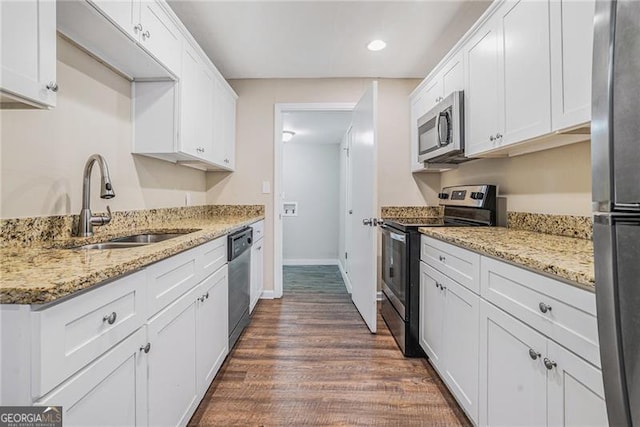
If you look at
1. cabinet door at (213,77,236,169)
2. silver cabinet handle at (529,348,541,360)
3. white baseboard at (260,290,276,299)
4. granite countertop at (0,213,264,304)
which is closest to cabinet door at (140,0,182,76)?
cabinet door at (213,77,236,169)

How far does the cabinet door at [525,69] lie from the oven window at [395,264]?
0.93m

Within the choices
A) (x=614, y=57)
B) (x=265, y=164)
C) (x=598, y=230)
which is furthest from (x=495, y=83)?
(x=265, y=164)

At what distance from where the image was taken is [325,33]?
7.88ft

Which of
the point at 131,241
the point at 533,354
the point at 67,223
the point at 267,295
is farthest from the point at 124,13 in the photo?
the point at 267,295

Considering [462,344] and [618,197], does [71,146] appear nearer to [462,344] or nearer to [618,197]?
[618,197]

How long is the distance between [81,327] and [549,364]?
1301mm

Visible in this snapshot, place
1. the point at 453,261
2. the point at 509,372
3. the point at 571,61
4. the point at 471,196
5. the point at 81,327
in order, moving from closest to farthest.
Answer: the point at 81,327 < the point at 509,372 < the point at 571,61 < the point at 453,261 < the point at 471,196

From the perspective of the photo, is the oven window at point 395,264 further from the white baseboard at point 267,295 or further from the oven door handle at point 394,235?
the white baseboard at point 267,295

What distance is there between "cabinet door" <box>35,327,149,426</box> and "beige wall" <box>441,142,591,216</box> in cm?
198

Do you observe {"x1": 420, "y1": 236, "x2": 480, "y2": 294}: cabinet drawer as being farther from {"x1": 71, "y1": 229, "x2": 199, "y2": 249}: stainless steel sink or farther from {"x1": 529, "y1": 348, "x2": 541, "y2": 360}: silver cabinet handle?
{"x1": 71, "y1": 229, "x2": 199, "y2": 249}: stainless steel sink

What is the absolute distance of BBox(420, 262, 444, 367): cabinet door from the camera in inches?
68.9

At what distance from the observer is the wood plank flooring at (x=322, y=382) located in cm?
150

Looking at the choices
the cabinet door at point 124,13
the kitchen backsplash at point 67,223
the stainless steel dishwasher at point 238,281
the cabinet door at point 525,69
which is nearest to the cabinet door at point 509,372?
the cabinet door at point 525,69

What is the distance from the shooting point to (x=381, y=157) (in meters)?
3.24
